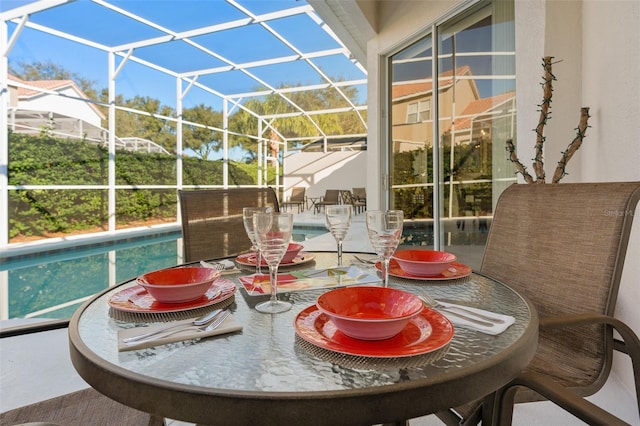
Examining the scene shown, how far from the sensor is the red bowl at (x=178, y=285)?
0.83 m

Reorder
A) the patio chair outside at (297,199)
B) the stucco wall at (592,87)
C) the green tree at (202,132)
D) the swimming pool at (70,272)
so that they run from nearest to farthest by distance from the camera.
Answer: the stucco wall at (592,87)
the swimming pool at (70,272)
the green tree at (202,132)
the patio chair outside at (297,199)

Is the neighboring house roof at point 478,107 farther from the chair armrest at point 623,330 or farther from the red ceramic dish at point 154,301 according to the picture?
the red ceramic dish at point 154,301

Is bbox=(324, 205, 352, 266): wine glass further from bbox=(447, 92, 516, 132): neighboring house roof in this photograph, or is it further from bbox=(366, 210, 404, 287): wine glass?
bbox=(447, 92, 516, 132): neighboring house roof

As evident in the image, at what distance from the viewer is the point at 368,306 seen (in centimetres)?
73

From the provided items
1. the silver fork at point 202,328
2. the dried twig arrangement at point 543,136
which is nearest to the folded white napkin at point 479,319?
the silver fork at point 202,328

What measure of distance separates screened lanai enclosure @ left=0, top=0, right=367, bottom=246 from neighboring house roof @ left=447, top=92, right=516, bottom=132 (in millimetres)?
3700

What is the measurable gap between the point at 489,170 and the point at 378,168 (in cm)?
176

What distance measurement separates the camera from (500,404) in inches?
32.3

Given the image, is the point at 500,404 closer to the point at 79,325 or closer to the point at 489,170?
the point at 79,325

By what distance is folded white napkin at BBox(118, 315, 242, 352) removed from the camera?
2.06 feet

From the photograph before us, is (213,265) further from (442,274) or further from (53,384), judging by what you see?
(53,384)

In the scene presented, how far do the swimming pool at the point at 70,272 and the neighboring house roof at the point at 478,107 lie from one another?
13.3 ft

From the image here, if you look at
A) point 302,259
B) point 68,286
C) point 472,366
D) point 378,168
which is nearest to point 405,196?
point 378,168

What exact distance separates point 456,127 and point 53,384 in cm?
353
